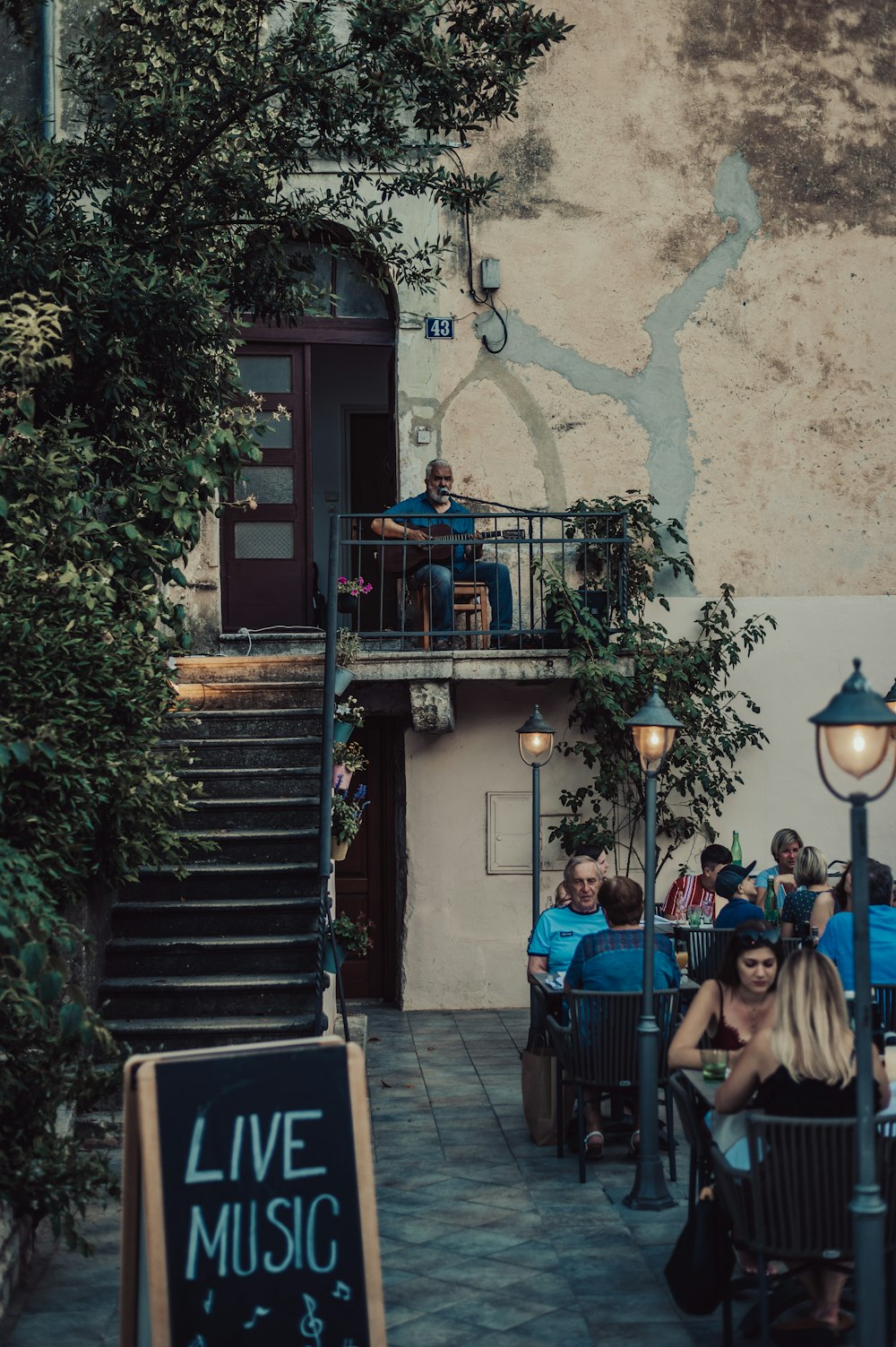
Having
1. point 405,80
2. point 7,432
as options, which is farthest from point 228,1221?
point 405,80

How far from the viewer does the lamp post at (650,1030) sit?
20.7 ft

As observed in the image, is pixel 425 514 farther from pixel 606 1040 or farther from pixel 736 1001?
pixel 736 1001

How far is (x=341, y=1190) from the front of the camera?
394 centimetres

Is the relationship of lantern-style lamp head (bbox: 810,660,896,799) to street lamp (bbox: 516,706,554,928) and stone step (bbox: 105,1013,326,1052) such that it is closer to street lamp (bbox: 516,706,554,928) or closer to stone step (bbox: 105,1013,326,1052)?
stone step (bbox: 105,1013,326,1052)

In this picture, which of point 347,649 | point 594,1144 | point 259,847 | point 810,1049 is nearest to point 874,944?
point 594,1144

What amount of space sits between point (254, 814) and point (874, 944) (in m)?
3.75

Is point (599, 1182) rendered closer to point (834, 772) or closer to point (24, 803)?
point (24, 803)

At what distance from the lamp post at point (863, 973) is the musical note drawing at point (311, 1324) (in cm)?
137

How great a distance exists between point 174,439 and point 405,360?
4.67 meters

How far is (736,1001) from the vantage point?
217 inches

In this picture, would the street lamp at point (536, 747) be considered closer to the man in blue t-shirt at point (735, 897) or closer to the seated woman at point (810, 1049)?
the man in blue t-shirt at point (735, 897)

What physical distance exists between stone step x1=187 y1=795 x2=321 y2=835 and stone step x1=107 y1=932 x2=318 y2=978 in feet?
3.29

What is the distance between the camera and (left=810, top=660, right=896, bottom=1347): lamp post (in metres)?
3.96

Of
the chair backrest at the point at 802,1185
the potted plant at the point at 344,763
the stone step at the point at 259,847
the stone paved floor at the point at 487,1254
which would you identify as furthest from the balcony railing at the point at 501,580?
the chair backrest at the point at 802,1185
